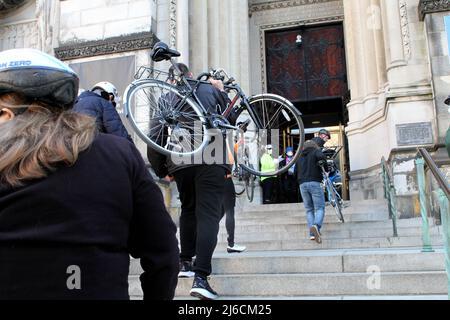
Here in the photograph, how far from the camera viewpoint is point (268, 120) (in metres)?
5.40

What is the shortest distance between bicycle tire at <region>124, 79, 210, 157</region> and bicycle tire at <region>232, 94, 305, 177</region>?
0.54 m

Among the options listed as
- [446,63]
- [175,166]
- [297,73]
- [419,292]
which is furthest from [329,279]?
[297,73]

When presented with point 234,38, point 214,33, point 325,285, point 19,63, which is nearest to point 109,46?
point 214,33

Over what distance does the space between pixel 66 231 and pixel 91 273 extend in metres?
0.13

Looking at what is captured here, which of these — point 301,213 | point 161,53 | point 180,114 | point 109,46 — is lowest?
point 301,213

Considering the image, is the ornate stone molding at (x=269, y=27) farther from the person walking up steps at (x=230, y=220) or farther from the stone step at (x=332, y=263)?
the stone step at (x=332, y=263)

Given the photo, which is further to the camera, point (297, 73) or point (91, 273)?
point (297, 73)

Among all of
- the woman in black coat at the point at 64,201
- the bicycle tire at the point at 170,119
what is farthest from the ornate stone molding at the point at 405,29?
the woman in black coat at the point at 64,201

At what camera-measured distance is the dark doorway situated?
45.0ft

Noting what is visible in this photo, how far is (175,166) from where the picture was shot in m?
4.19

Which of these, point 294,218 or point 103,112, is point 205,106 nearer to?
point 103,112

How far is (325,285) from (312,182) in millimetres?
3206

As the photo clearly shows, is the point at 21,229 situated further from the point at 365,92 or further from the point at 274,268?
the point at 365,92
